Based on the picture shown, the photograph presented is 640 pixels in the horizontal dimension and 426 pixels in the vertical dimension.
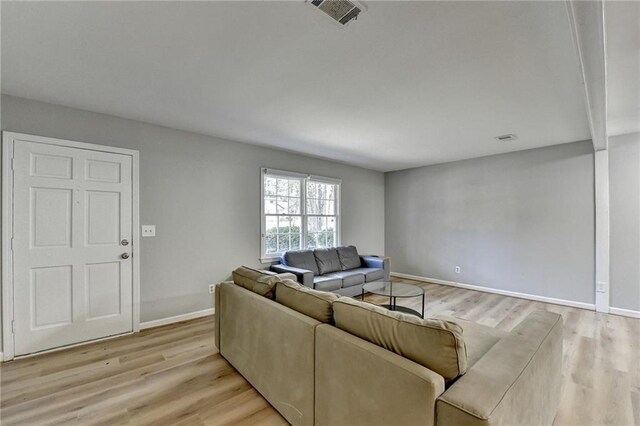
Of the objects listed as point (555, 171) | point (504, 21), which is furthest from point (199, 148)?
point (555, 171)

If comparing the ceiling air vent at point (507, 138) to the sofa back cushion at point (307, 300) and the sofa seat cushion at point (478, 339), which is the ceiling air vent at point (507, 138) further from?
the sofa back cushion at point (307, 300)

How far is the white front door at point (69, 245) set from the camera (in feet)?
8.77

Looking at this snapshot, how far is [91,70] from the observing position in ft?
7.29

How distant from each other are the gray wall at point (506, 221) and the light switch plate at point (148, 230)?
15.6 feet

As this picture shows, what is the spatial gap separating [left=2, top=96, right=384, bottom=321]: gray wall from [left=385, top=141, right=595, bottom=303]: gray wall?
318cm

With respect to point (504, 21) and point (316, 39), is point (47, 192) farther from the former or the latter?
point (504, 21)

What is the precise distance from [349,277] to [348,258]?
2.46 ft

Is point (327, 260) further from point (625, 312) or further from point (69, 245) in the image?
point (625, 312)

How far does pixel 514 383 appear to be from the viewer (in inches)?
44.4

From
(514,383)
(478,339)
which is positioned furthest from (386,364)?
(478,339)

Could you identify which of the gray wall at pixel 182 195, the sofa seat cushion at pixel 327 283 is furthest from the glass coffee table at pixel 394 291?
the gray wall at pixel 182 195

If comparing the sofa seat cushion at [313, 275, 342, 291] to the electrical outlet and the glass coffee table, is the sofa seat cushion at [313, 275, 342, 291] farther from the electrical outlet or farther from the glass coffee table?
→ the electrical outlet

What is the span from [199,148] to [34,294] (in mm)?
2244

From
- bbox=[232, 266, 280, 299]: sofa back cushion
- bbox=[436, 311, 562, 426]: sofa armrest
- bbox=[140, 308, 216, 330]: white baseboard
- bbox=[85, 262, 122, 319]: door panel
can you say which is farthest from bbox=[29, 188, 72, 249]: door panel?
bbox=[436, 311, 562, 426]: sofa armrest
